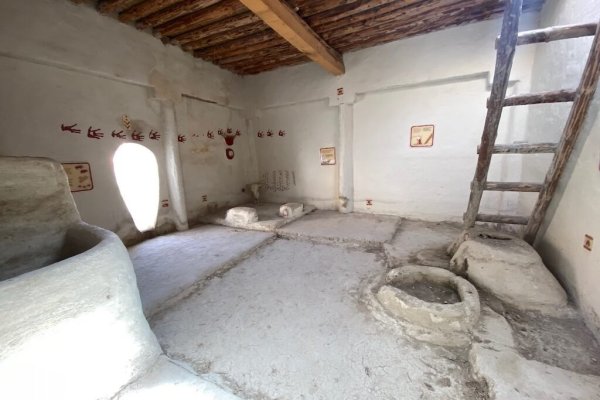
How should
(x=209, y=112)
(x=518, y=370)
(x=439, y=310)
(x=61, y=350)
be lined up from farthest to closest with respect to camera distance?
(x=209, y=112) < (x=439, y=310) < (x=518, y=370) < (x=61, y=350)

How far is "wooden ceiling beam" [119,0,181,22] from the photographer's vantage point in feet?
9.63

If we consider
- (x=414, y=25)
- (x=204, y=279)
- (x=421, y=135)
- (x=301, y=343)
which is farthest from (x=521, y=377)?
(x=414, y=25)

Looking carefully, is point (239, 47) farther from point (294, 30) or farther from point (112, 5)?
point (112, 5)

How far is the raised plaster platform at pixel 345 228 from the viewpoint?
3543mm

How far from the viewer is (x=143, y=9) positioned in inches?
121

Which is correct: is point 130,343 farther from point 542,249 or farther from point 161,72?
point 161,72

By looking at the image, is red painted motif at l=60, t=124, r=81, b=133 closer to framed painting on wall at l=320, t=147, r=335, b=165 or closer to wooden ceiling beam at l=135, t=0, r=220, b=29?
wooden ceiling beam at l=135, t=0, r=220, b=29

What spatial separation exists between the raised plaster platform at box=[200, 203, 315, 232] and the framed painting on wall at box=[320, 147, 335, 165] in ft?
3.27

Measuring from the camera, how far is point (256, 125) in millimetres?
5758

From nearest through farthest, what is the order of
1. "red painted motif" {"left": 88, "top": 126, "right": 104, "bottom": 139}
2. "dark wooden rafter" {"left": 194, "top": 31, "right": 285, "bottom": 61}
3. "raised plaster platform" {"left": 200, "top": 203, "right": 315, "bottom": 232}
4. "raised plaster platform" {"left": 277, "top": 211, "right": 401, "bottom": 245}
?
"red painted motif" {"left": 88, "top": 126, "right": 104, "bottom": 139} → "raised plaster platform" {"left": 277, "top": 211, "right": 401, "bottom": 245} → "dark wooden rafter" {"left": 194, "top": 31, "right": 285, "bottom": 61} → "raised plaster platform" {"left": 200, "top": 203, "right": 315, "bottom": 232}

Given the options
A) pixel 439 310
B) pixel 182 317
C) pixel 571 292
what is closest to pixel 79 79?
pixel 182 317

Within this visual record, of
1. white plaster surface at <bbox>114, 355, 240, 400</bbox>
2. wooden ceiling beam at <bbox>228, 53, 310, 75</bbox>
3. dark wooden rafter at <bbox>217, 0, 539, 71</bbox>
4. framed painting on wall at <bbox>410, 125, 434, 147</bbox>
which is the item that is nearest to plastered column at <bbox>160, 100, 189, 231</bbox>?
dark wooden rafter at <bbox>217, 0, 539, 71</bbox>

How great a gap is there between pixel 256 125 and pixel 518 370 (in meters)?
5.60

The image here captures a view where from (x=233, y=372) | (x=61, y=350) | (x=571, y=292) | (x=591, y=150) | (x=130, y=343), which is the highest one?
(x=591, y=150)
